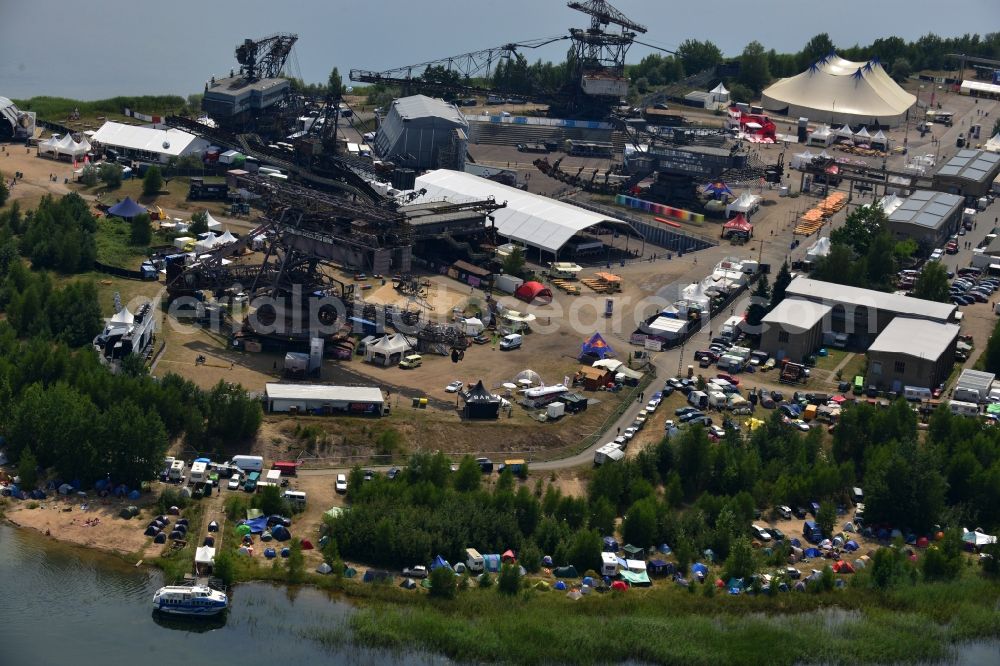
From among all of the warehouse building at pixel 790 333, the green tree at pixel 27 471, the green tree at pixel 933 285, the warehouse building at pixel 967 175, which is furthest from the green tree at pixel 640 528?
the warehouse building at pixel 967 175

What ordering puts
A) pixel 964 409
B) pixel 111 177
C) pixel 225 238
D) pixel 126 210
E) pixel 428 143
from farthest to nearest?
pixel 428 143, pixel 111 177, pixel 126 210, pixel 225 238, pixel 964 409

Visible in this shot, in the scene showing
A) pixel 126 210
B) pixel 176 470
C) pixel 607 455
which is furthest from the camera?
pixel 126 210

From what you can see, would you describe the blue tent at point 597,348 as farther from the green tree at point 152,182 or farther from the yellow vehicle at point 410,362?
the green tree at point 152,182

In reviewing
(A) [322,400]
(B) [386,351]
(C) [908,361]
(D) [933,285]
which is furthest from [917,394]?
(A) [322,400]

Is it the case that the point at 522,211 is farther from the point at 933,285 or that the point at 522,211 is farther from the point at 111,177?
the point at 111,177

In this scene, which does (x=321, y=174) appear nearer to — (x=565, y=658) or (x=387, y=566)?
(x=387, y=566)

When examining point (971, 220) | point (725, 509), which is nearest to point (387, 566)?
point (725, 509)
